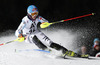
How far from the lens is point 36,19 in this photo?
372cm

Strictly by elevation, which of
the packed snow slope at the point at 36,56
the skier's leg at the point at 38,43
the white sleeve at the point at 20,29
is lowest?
the packed snow slope at the point at 36,56

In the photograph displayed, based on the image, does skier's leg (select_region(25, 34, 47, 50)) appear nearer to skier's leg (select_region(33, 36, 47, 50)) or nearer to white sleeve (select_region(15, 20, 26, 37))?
skier's leg (select_region(33, 36, 47, 50))

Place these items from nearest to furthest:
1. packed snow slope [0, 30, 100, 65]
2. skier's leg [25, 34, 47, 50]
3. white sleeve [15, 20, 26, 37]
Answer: packed snow slope [0, 30, 100, 65] → white sleeve [15, 20, 26, 37] → skier's leg [25, 34, 47, 50]

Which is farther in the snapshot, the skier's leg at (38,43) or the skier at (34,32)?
the skier's leg at (38,43)

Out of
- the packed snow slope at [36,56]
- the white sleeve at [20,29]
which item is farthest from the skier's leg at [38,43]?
the white sleeve at [20,29]

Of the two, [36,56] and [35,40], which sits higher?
[35,40]

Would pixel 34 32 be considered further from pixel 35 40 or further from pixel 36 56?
pixel 36 56

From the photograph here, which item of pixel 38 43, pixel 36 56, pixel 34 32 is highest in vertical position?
pixel 34 32

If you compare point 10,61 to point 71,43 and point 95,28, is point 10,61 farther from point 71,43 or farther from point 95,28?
point 95,28

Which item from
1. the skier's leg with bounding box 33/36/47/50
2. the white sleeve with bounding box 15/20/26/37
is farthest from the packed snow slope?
the white sleeve with bounding box 15/20/26/37

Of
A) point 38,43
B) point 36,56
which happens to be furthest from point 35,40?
point 36,56

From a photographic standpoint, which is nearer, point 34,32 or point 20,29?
point 20,29

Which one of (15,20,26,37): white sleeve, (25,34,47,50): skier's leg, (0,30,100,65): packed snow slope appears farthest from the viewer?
(25,34,47,50): skier's leg

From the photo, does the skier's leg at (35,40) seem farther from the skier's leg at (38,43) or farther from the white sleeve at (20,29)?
the white sleeve at (20,29)
